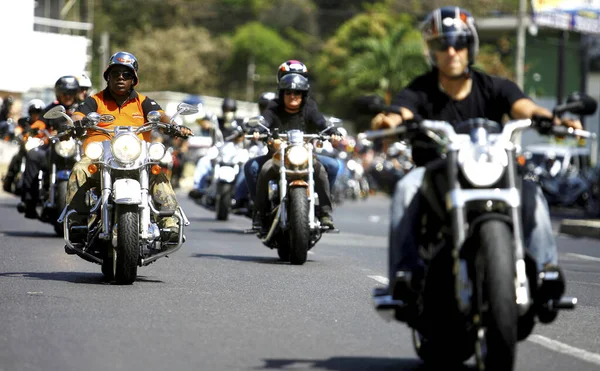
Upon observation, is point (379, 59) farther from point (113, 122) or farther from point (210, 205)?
point (113, 122)

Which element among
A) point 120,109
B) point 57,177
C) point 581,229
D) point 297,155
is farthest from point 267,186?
point 581,229

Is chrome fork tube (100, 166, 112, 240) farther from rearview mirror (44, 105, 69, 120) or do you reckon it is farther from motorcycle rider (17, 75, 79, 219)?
motorcycle rider (17, 75, 79, 219)

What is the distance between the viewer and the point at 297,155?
534 inches

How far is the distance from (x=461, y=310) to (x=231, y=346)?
1.79 meters

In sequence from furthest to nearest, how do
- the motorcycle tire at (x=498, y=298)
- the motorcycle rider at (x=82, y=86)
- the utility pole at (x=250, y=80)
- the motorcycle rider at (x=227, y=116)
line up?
the utility pole at (x=250, y=80), the motorcycle rider at (x=227, y=116), the motorcycle rider at (x=82, y=86), the motorcycle tire at (x=498, y=298)

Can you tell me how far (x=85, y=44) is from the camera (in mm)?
60844

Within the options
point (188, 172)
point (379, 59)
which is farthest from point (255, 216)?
point (379, 59)

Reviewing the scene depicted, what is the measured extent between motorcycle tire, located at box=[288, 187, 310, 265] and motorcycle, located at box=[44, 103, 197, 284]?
85.8 inches

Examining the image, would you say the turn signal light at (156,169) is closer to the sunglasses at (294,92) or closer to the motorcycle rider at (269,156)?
the motorcycle rider at (269,156)

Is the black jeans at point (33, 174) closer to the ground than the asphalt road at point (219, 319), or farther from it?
farther from it

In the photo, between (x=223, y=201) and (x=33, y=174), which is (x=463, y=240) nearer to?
(x=33, y=174)

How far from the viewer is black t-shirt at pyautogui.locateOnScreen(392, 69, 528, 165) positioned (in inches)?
292

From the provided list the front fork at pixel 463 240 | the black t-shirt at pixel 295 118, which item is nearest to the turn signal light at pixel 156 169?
the black t-shirt at pixel 295 118

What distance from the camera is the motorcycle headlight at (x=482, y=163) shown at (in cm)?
634
